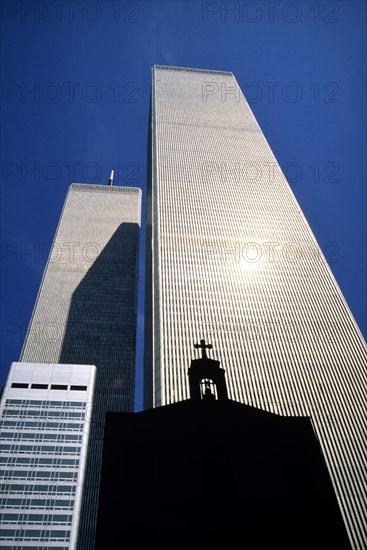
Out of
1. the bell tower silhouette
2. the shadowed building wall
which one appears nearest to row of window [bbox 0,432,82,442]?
the bell tower silhouette

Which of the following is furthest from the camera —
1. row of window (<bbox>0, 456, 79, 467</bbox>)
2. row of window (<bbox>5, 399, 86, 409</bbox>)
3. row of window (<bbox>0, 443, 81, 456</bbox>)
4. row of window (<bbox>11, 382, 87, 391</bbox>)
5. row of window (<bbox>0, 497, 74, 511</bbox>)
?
row of window (<bbox>11, 382, 87, 391</bbox>)

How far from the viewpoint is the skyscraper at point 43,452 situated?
75.9m

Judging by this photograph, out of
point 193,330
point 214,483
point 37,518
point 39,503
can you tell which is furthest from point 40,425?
point 214,483

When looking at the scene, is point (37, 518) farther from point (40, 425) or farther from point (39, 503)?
point (40, 425)

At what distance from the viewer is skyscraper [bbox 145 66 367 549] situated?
64.3 meters

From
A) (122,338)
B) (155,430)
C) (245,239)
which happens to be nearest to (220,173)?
(245,239)

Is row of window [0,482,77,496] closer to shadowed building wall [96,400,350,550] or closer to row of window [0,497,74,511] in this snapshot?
row of window [0,497,74,511]

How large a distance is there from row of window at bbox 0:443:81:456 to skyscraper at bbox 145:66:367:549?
20.1 metres

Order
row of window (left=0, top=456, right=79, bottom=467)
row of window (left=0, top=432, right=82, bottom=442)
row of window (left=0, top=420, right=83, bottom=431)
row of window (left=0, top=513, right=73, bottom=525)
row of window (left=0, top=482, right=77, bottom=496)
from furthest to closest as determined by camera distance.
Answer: row of window (left=0, top=420, right=83, bottom=431) → row of window (left=0, top=432, right=82, bottom=442) → row of window (left=0, top=456, right=79, bottom=467) → row of window (left=0, top=482, right=77, bottom=496) → row of window (left=0, top=513, right=73, bottom=525)

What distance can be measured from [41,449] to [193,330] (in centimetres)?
4146

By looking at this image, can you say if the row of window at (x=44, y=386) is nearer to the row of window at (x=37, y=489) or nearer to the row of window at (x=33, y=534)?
the row of window at (x=37, y=489)

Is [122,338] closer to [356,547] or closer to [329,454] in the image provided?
[329,454]

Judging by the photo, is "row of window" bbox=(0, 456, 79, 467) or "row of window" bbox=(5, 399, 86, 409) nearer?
"row of window" bbox=(0, 456, 79, 467)

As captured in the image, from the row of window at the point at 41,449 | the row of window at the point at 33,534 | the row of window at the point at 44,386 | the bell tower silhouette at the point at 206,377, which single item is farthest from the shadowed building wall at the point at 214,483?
the row of window at the point at 44,386
